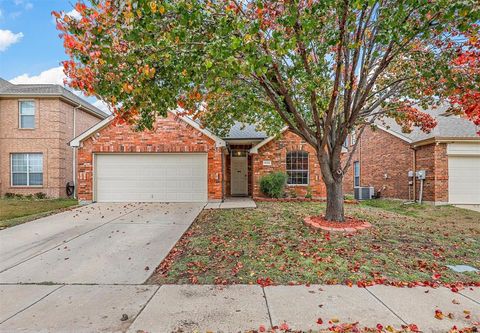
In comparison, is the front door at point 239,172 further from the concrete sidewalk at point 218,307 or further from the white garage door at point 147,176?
the concrete sidewalk at point 218,307

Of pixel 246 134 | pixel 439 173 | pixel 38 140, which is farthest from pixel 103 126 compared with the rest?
pixel 439 173

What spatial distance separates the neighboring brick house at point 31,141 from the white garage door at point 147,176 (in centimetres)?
457

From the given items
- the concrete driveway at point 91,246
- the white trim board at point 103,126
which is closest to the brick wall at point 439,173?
the white trim board at point 103,126

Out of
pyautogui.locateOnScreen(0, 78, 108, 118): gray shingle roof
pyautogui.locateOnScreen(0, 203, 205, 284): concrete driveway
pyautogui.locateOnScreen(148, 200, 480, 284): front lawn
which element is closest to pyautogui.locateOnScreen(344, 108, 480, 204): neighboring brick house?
pyautogui.locateOnScreen(148, 200, 480, 284): front lawn

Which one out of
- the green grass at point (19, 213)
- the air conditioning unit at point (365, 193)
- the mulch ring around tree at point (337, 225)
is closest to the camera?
the mulch ring around tree at point (337, 225)

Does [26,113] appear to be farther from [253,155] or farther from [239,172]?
[253,155]

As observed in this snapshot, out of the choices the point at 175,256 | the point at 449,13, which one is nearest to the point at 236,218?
the point at 175,256

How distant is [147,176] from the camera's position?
40.3 feet

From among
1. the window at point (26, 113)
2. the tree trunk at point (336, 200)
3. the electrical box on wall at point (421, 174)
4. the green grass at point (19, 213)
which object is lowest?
the green grass at point (19, 213)

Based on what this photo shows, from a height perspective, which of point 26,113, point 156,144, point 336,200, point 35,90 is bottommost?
point 336,200

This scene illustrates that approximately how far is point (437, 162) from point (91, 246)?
13.6 meters

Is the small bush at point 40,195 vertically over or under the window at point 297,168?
under

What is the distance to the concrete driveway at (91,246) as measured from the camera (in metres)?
4.41

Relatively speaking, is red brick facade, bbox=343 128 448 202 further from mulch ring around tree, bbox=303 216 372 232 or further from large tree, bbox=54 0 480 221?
mulch ring around tree, bbox=303 216 372 232
